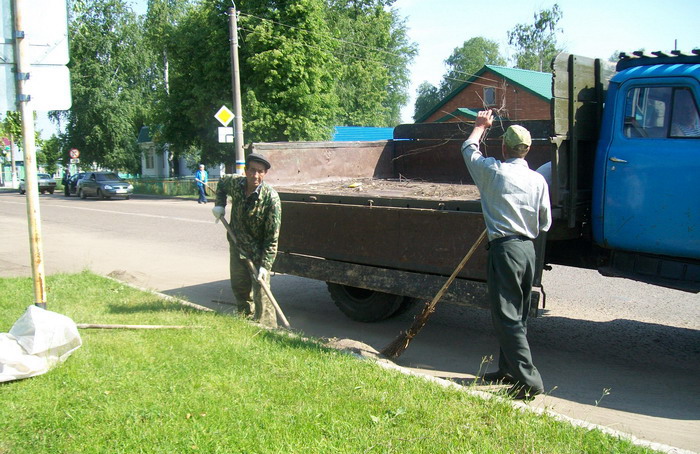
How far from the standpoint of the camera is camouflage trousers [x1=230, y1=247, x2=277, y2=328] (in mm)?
5957

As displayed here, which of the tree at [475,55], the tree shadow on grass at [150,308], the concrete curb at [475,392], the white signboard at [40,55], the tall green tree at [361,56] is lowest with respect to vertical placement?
the tree shadow on grass at [150,308]

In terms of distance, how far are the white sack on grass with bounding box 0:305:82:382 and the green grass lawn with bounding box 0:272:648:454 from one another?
9 cm

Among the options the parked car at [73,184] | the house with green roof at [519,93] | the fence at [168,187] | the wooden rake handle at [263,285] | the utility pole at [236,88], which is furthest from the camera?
the parked car at [73,184]

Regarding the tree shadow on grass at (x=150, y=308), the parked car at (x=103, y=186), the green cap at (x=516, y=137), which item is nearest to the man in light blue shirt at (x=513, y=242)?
the green cap at (x=516, y=137)

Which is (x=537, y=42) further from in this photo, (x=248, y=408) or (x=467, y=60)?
(x=248, y=408)

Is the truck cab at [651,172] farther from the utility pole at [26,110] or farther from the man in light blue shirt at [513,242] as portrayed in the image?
the utility pole at [26,110]

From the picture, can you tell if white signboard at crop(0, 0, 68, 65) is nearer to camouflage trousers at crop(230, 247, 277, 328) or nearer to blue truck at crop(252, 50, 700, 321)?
camouflage trousers at crop(230, 247, 277, 328)

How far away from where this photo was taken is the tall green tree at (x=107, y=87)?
44.1 metres

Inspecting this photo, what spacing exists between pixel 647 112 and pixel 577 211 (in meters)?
0.93

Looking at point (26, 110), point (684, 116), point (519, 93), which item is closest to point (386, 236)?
point (684, 116)

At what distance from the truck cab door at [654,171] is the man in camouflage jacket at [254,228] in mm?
2954

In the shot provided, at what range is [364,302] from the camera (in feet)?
21.5

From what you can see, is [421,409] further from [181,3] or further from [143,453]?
[181,3]

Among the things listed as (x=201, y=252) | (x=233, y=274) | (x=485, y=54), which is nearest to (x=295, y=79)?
(x=201, y=252)
